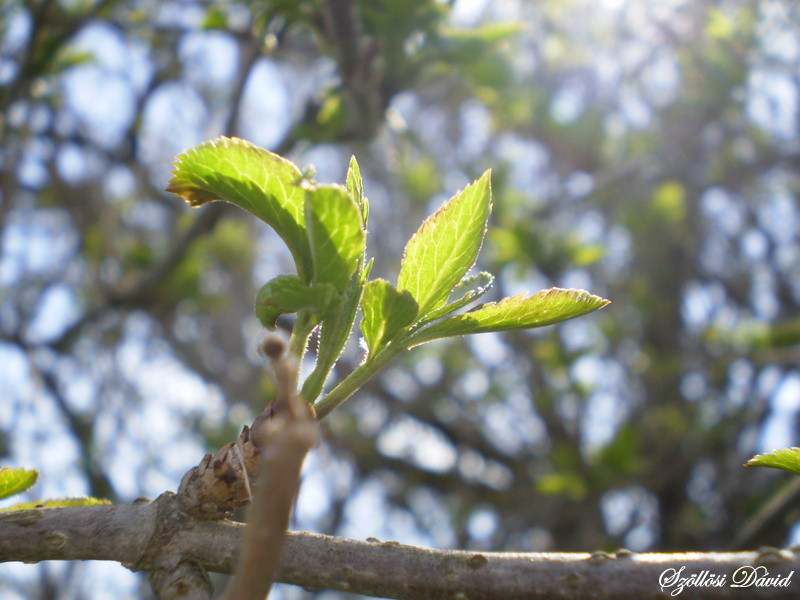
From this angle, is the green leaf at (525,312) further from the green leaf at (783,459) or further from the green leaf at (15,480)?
the green leaf at (15,480)

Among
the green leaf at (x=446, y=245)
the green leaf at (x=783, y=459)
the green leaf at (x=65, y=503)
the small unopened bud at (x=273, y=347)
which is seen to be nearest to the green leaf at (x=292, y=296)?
the green leaf at (x=446, y=245)

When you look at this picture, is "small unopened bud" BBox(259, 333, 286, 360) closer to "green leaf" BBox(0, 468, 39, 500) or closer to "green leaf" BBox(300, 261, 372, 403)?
"green leaf" BBox(300, 261, 372, 403)

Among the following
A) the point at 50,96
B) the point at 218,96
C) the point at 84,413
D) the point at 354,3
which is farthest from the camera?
the point at 218,96

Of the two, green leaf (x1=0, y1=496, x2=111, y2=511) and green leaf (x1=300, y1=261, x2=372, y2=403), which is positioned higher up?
green leaf (x1=300, y1=261, x2=372, y2=403)

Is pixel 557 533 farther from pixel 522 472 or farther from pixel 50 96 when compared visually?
pixel 50 96

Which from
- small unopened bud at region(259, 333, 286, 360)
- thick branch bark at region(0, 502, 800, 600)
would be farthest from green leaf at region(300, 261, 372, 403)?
small unopened bud at region(259, 333, 286, 360)

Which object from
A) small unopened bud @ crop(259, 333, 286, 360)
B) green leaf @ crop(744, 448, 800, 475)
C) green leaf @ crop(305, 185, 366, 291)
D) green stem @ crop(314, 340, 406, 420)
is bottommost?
green leaf @ crop(744, 448, 800, 475)

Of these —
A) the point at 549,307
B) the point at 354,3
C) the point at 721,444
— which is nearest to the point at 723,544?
the point at 721,444
